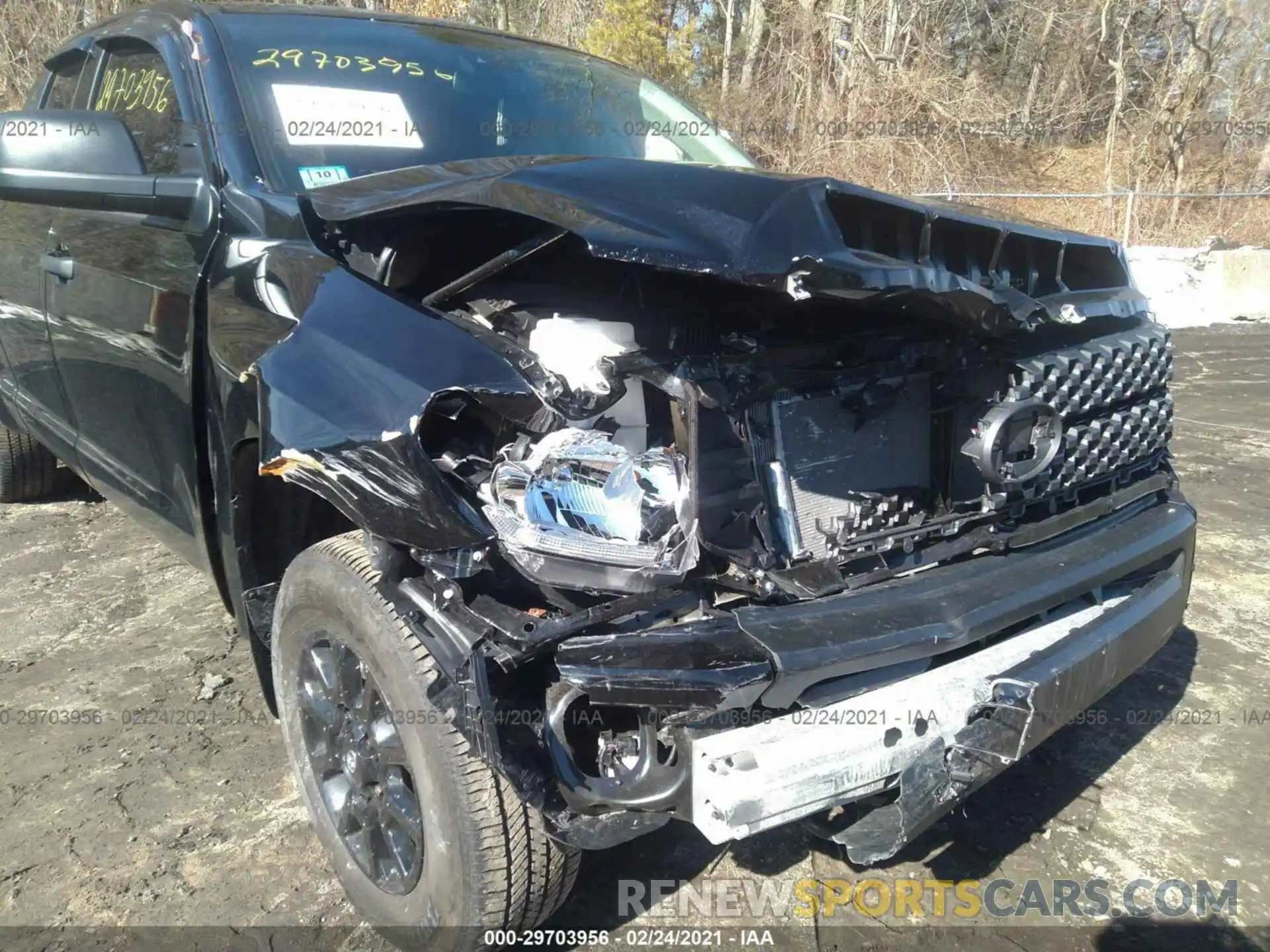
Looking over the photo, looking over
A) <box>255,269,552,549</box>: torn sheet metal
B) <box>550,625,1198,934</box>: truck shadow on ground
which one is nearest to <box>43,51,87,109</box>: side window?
<box>255,269,552,549</box>: torn sheet metal

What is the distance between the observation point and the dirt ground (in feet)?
7.30

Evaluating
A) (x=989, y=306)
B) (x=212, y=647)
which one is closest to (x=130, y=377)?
(x=212, y=647)

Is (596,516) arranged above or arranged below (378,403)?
below

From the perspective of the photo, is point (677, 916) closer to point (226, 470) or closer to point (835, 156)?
point (226, 470)

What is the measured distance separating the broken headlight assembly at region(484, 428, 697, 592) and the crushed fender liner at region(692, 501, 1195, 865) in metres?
0.34

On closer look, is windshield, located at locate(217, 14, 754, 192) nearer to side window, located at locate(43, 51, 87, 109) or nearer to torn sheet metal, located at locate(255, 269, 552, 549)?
torn sheet metal, located at locate(255, 269, 552, 549)

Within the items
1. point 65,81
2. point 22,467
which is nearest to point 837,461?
point 65,81

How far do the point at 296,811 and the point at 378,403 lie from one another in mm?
1420

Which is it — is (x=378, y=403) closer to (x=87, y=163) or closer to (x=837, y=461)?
(x=837, y=461)

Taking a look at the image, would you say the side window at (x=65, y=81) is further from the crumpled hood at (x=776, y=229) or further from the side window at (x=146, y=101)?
the crumpled hood at (x=776, y=229)

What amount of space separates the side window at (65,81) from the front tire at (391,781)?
2.60 m

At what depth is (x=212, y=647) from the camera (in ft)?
11.5

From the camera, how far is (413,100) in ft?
9.46

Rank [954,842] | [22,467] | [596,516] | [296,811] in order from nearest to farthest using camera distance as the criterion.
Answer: [596,516] < [954,842] < [296,811] < [22,467]
